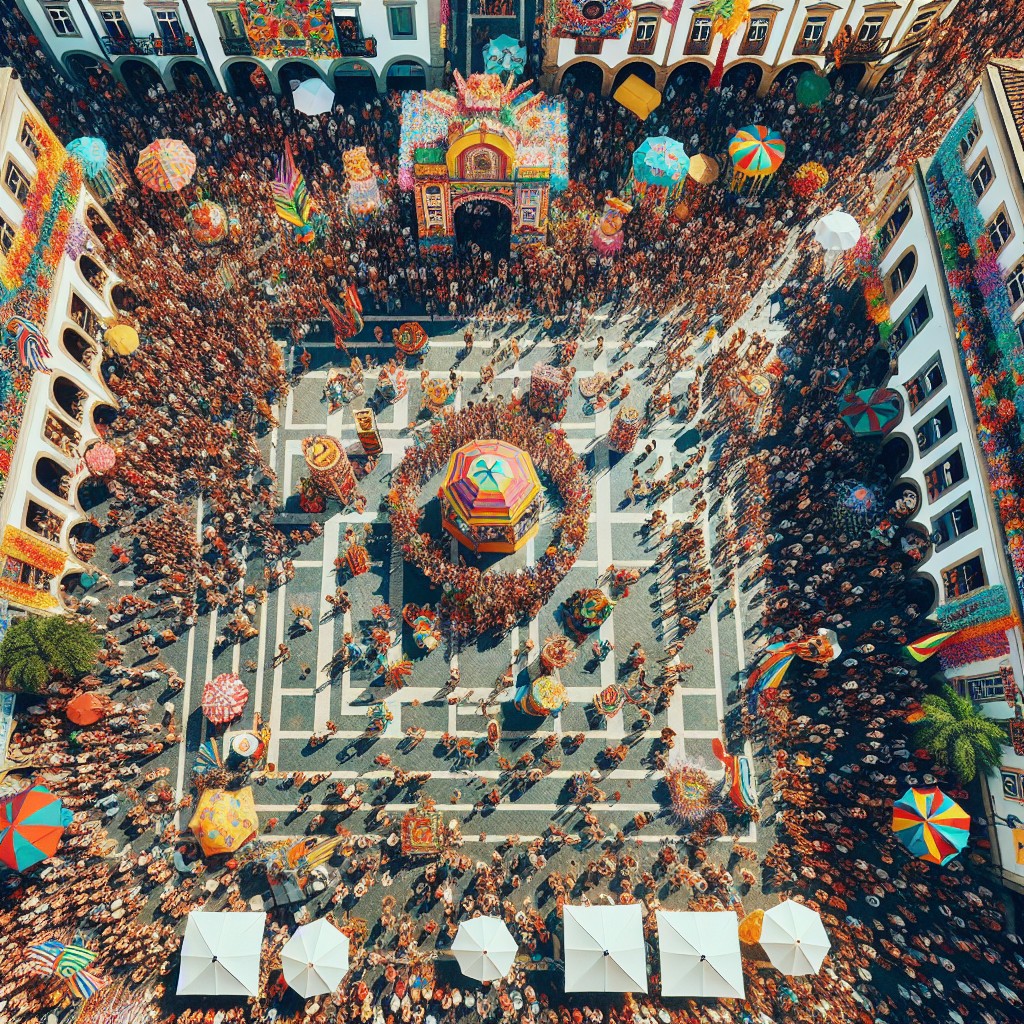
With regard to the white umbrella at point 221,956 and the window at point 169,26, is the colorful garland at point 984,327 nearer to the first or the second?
the white umbrella at point 221,956

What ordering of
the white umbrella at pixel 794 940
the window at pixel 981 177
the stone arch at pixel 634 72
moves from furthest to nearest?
1. the stone arch at pixel 634 72
2. the window at pixel 981 177
3. the white umbrella at pixel 794 940

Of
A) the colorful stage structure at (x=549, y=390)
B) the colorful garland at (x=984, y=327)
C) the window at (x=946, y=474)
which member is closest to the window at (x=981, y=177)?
A: the colorful garland at (x=984, y=327)

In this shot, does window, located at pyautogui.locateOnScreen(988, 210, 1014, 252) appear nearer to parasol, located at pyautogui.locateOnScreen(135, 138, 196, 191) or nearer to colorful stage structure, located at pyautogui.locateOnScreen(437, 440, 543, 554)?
colorful stage structure, located at pyautogui.locateOnScreen(437, 440, 543, 554)

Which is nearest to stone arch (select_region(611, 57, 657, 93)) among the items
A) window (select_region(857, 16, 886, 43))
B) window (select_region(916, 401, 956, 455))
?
window (select_region(857, 16, 886, 43))

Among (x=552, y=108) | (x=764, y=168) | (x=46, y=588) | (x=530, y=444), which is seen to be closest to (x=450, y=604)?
(x=530, y=444)

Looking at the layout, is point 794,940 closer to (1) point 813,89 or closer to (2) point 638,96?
(2) point 638,96

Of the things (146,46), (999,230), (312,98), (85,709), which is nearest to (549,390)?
(999,230)
